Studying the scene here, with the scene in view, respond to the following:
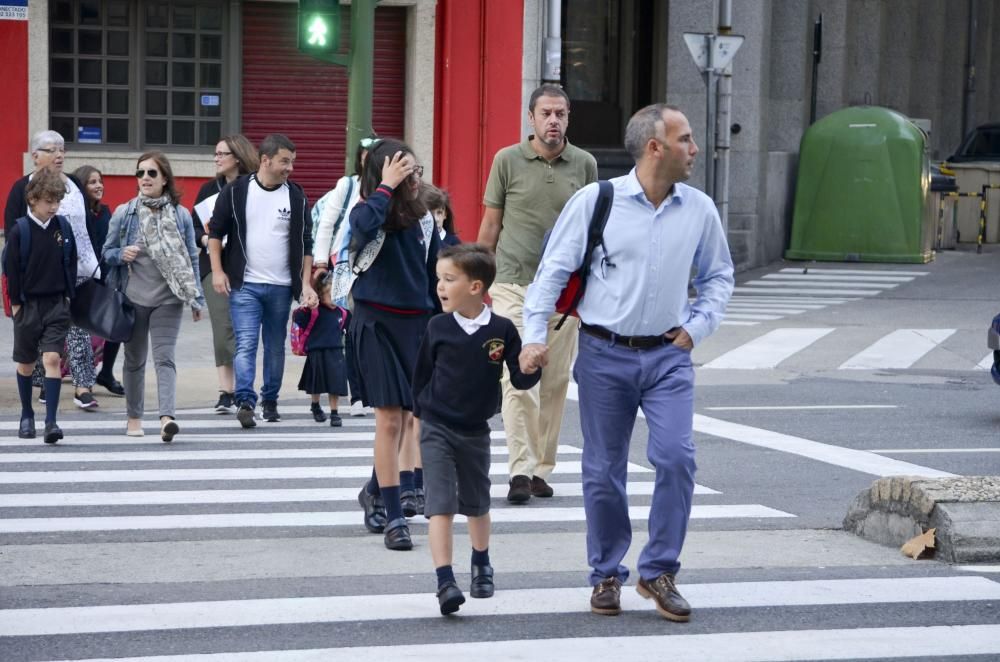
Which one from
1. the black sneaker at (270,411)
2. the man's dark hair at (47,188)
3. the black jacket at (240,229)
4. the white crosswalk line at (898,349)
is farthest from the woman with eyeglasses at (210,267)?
the white crosswalk line at (898,349)

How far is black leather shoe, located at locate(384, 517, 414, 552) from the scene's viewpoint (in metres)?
7.21

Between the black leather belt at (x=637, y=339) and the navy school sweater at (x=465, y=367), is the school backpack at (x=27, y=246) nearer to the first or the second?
the navy school sweater at (x=465, y=367)

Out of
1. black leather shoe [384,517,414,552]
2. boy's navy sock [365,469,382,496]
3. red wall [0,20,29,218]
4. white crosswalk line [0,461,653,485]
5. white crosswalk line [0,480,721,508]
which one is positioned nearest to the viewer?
black leather shoe [384,517,414,552]

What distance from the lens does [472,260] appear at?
20.6ft

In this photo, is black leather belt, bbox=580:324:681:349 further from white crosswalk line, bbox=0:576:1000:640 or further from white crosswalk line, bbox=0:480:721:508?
white crosswalk line, bbox=0:480:721:508

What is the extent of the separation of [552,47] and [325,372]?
25.7 ft

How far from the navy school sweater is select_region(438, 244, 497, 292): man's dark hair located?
0.53 feet

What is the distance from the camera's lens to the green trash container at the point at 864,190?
2488 centimetres

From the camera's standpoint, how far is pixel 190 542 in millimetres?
7434

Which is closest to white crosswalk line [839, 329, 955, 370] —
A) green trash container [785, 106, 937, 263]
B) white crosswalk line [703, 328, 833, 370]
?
white crosswalk line [703, 328, 833, 370]

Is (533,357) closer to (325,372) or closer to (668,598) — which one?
(668,598)

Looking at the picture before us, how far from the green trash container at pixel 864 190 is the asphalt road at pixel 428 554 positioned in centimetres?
1197

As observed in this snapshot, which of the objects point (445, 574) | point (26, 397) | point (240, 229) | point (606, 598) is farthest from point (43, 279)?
point (606, 598)

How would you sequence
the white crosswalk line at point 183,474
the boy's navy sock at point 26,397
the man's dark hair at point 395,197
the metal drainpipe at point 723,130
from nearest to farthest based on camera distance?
the man's dark hair at point 395,197 → the white crosswalk line at point 183,474 → the boy's navy sock at point 26,397 → the metal drainpipe at point 723,130
